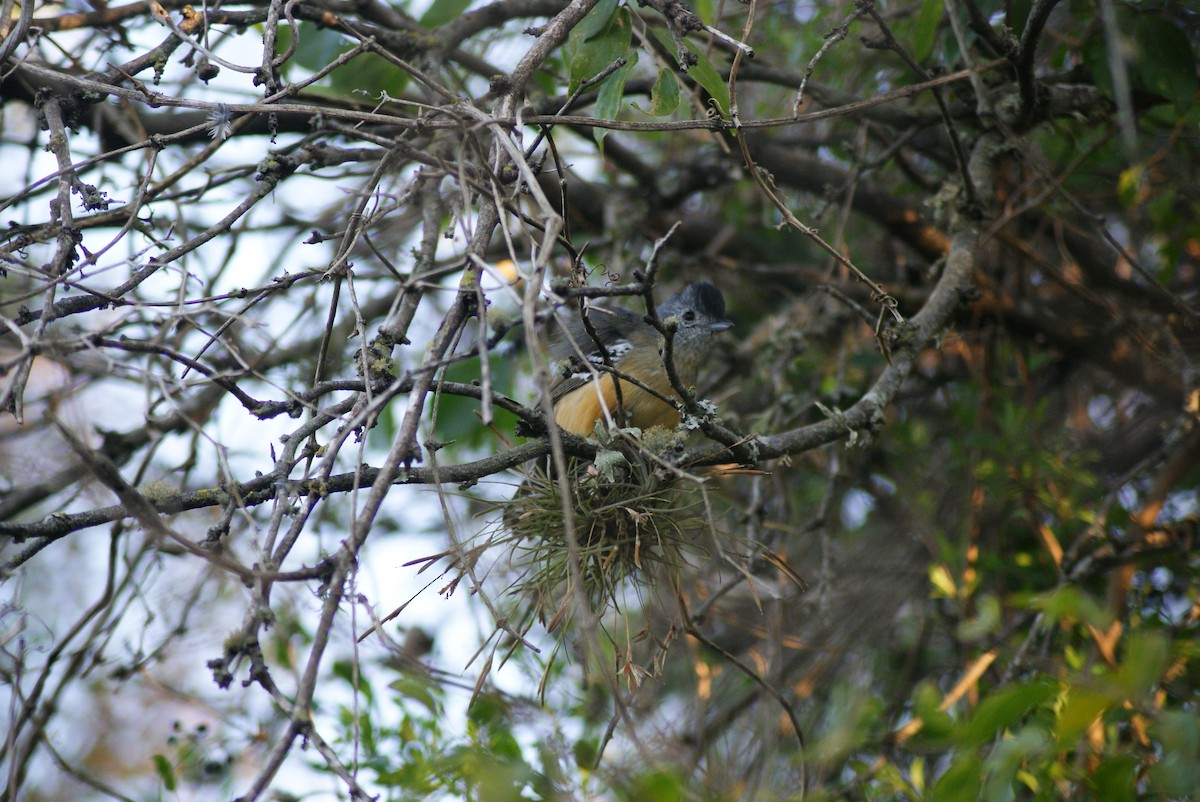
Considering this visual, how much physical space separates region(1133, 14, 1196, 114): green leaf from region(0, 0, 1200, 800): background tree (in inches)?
Result: 0.6

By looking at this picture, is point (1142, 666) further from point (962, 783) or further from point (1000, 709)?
point (962, 783)

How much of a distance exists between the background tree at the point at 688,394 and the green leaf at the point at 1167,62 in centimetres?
2

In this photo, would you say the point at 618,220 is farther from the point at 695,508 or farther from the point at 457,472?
the point at 457,472

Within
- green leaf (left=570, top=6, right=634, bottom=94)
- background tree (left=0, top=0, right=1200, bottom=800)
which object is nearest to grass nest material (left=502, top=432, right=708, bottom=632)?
background tree (left=0, top=0, right=1200, bottom=800)

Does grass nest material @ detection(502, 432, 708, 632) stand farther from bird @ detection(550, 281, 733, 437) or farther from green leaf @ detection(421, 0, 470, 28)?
green leaf @ detection(421, 0, 470, 28)

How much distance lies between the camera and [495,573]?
11.5ft

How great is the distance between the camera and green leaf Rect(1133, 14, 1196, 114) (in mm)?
3357

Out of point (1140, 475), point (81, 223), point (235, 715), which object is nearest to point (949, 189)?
point (1140, 475)

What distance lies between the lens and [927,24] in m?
3.36

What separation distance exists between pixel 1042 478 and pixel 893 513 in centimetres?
81

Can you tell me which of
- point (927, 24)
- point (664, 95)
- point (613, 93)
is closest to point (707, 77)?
point (664, 95)

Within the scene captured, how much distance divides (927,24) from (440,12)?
181 cm

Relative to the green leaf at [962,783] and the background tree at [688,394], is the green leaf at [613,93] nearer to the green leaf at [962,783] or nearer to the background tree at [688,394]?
the background tree at [688,394]

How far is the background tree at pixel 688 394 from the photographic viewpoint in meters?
2.16
